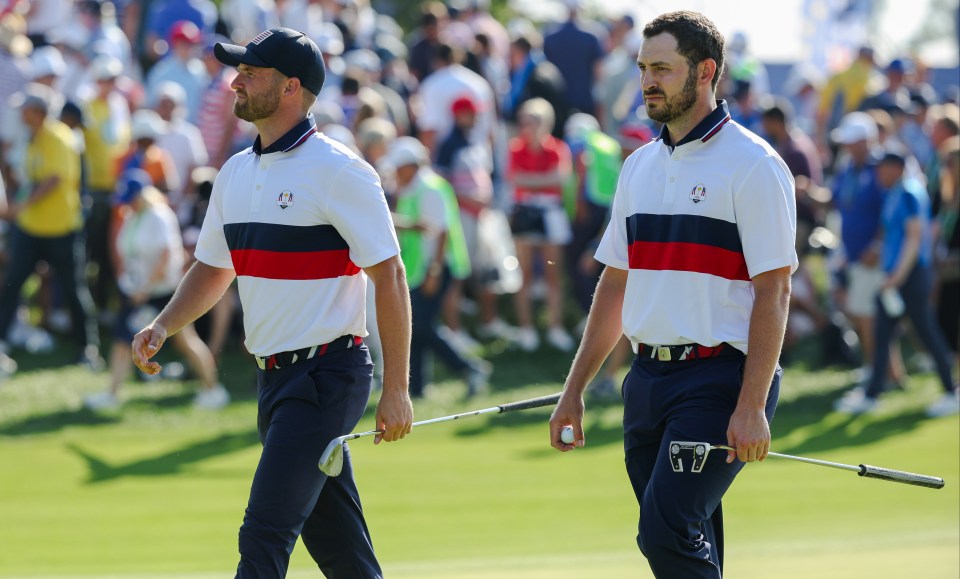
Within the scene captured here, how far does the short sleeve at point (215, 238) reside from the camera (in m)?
5.32

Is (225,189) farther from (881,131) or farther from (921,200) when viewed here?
(881,131)

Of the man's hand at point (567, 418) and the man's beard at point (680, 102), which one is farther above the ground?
the man's beard at point (680, 102)

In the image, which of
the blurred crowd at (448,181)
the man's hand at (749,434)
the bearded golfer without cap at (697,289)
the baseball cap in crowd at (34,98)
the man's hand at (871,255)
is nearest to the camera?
the man's hand at (749,434)

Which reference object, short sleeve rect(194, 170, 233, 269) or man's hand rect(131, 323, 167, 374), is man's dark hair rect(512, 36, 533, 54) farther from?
man's hand rect(131, 323, 167, 374)

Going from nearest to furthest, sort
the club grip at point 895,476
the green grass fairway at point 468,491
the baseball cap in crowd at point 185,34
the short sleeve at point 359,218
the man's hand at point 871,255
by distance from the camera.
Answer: the club grip at point 895,476 → the short sleeve at point 359,218 → the green grass fairway at point 468,491 → the man's hand at point 871,255 → the baseball cap in crowd at point 185,34

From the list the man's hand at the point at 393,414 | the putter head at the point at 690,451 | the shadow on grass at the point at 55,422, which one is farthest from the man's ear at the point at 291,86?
the shadow on grass at the point at 55,422

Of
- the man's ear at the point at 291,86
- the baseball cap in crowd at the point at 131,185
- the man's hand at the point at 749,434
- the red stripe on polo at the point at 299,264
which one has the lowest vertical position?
the baseball cap in crowd at the point at 131,185

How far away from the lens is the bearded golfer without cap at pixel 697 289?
4473 millimetres

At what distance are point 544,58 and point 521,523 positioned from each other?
311 inches

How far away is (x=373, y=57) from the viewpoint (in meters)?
15.3

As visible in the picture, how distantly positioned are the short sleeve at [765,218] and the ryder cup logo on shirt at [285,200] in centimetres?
151

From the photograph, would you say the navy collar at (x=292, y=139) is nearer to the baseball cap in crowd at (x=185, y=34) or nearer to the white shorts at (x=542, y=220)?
the white shorts at (x=542, y=220)

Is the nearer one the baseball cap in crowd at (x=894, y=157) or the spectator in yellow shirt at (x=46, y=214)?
the baseball cap in crowd at (x=894, y=157)

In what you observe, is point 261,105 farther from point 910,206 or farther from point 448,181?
point 448,181
